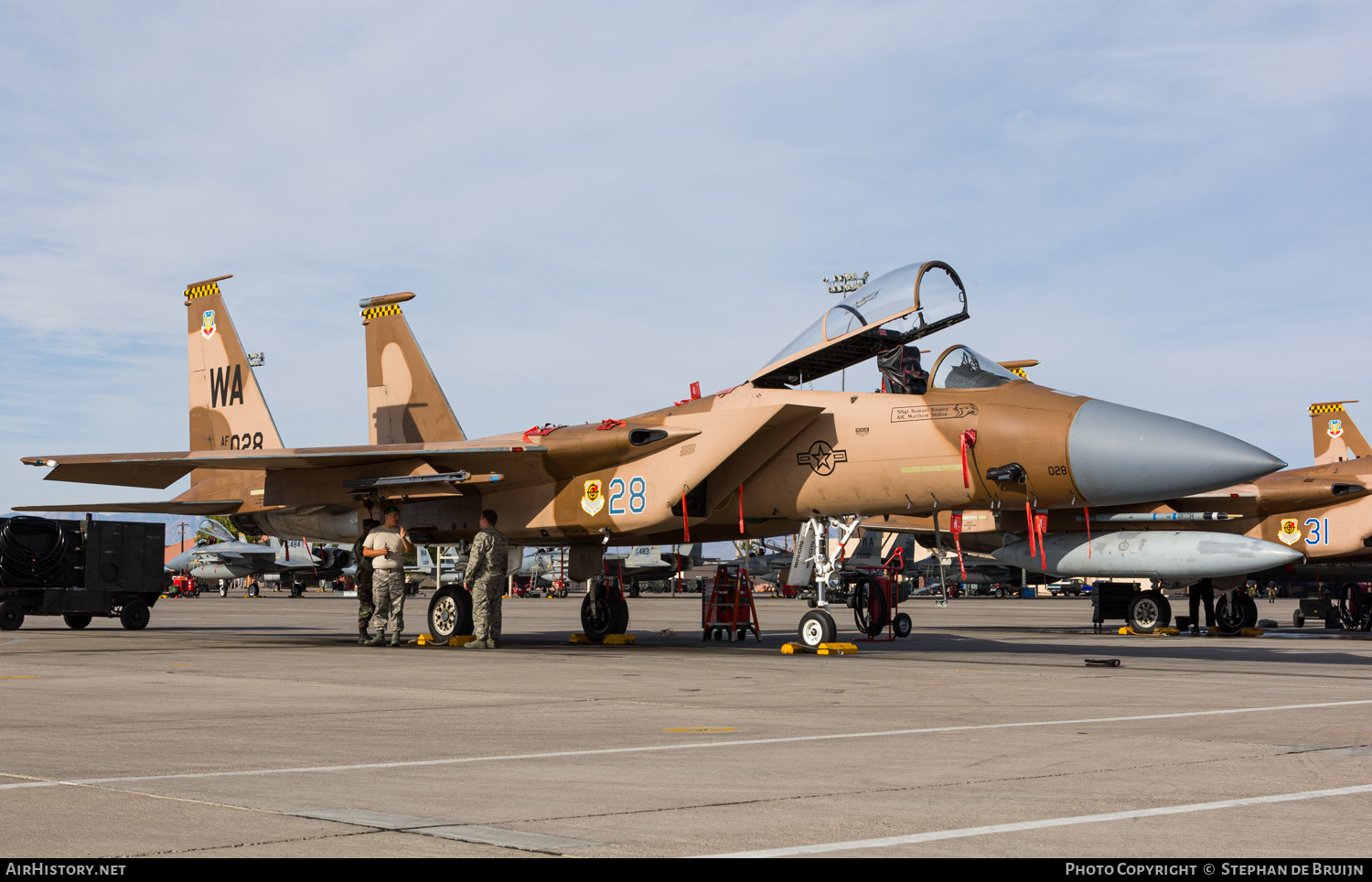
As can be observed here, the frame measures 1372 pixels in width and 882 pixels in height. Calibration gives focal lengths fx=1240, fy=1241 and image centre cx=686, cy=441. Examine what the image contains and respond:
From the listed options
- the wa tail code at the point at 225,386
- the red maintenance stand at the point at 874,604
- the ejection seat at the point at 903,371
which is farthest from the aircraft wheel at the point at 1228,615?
the wa tail code at the point at 225,386

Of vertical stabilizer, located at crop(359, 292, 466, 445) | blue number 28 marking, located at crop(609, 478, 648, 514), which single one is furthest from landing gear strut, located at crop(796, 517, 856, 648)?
vertical stabilizer, located at crop(359, 292, 466, 445)

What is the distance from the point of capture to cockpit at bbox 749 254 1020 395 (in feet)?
43.7

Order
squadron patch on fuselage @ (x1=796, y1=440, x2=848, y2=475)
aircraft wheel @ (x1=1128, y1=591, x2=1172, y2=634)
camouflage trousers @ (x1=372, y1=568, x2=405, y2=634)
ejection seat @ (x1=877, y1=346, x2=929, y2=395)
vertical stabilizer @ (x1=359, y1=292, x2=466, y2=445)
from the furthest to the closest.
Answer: aircraft wheel @ (x1=1128, y1=591, x2=1172, y2=634) → vertical stabilizer @ (x1=359, y1=292, x2=466, y2=445) → camouflage trousers @ (x1=372, y1=568, x2=405, y2=634) → squadron patch on fuselage @ (x1=796, y1=440, x2=848, y2=475) → ejection seat @ (x1=877, y1=346, x2=929, y2=395)

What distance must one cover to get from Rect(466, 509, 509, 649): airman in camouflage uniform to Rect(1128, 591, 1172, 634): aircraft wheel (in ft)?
43.6

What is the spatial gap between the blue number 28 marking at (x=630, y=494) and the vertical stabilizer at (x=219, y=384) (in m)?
7.61

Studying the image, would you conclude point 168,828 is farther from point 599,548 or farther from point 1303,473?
point 1303,473

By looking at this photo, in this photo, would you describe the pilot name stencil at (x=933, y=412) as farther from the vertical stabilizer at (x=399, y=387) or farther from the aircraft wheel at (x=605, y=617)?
the vertical stabilizer at (x=399, y=387)

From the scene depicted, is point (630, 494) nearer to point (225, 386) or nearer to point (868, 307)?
point (868, 307)

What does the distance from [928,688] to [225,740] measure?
5551mm

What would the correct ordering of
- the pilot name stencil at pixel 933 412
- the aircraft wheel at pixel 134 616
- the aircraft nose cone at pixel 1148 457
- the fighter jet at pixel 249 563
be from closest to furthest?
1. the aircraft nose cone at pixel 1148 457
2. the pilot name stencil at pixel 933 412
3. the aircraft wheel at pixel 134 616
4. the fighter jet at pixel 249 563

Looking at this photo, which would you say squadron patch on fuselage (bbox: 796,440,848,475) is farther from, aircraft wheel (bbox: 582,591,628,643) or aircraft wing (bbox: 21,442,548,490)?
aircraft wheel (bbox: 582,591,628,643)

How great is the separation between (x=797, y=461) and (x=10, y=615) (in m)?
13.9

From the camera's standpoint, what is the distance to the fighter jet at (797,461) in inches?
479

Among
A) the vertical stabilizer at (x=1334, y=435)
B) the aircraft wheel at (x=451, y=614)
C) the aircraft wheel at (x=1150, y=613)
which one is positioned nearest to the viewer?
the aircraft wheel at (x=451, y=614)
